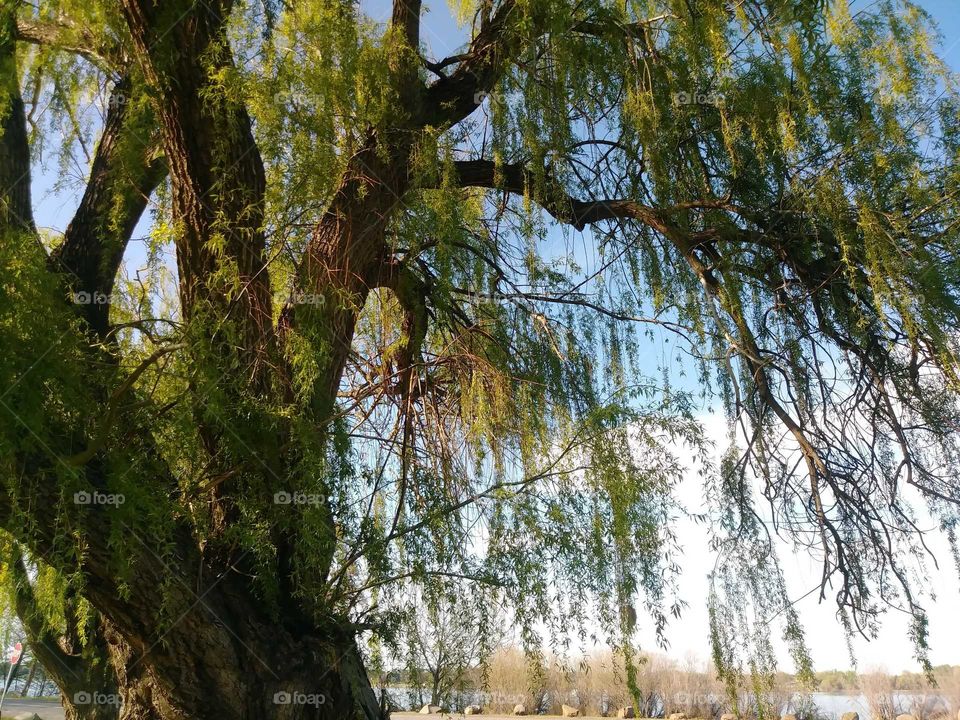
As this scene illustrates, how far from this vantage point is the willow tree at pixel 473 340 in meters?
2.17

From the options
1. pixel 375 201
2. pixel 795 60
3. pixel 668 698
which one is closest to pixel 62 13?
pixel 375 201

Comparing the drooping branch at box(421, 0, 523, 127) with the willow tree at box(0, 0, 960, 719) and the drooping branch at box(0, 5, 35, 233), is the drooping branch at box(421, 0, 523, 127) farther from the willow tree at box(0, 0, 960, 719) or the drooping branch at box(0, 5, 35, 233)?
the drooping branch at box(0, 5, 35, 233)

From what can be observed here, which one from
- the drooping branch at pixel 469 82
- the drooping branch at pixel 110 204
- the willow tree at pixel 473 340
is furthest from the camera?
the drooping branch at pixel 110 204

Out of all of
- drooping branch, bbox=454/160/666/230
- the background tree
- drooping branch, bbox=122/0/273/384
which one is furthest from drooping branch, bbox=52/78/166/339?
the background tree

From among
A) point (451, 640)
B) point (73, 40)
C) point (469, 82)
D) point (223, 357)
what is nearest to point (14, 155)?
point (73, 40)

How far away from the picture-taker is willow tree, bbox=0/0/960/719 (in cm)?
217

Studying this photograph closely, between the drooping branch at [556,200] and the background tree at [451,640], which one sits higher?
the drooping branch at [556,200]

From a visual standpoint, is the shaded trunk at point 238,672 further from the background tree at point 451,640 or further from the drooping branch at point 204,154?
the drooping branch at point 204,154

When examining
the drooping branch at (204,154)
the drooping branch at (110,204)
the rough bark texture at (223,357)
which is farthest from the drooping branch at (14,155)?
the drooping branch at (204,154)

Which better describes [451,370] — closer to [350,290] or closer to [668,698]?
[350,290]

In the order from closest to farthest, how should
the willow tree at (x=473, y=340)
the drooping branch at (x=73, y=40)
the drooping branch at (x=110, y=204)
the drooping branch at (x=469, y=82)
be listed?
the willow tree at (x=473, y=340), the drooping branch at (x=469, y=82), the drooping branch at (x=110, y=204), the drooping branch at (x=73, y=40)

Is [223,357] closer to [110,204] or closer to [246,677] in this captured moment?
[246,677]

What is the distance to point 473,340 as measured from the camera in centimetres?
294

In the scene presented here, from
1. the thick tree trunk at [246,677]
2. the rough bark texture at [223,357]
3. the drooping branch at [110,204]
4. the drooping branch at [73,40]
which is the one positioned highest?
Answer: the drooping branch at [73,40]
